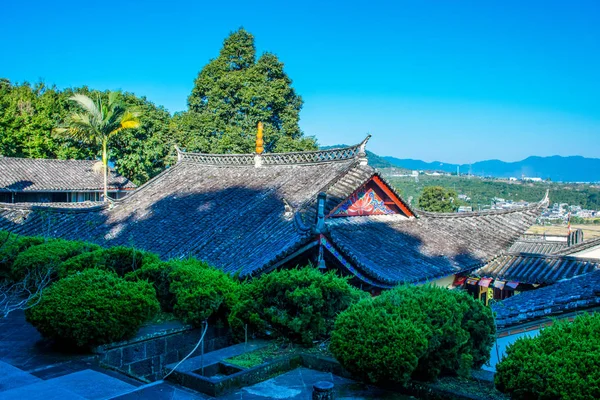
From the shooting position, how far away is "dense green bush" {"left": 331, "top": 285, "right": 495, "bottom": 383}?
5.17 metres

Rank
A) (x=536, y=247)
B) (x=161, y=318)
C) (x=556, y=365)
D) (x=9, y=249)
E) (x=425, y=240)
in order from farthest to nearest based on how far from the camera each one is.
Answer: (x=536, y=247) < (x=425, y=240) < (x=9, y=249) < (x=161, y=318) < (x=556, y=365)

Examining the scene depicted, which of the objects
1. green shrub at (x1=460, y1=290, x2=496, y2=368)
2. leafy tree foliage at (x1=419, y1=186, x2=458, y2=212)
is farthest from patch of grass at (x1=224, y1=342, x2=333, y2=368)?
leafy tree foliage at (x1=419, y1=186, x2=458, y2=212)

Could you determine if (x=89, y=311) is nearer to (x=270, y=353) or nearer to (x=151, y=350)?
(x=151, y=350)

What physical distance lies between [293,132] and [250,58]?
6.30m

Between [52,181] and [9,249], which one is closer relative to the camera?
[9,249]

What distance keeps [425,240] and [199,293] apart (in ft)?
26.0

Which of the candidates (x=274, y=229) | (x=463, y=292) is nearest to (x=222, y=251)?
(x=274, y=229)

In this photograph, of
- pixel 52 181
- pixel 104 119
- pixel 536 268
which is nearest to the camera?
pixel 536 268

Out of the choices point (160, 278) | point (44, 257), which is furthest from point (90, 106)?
point (160, 278)

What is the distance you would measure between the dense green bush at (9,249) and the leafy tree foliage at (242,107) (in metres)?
17.3

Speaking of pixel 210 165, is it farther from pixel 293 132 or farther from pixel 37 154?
pixel 37 154

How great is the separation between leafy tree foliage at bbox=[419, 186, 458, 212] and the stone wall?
39.0m

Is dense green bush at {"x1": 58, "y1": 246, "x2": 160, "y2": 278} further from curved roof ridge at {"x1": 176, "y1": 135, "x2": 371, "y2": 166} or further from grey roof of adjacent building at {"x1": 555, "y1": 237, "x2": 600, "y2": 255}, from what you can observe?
grey roof of adjacent building at {"x1": 555, "y1": 237, "x2": 600, "y2": 255}

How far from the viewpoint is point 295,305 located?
6730mm
